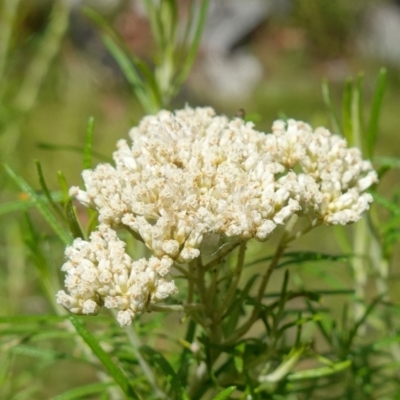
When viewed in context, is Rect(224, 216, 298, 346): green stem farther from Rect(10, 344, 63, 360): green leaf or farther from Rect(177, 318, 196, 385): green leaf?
Rect(10, 344, 63, 360): green leaf

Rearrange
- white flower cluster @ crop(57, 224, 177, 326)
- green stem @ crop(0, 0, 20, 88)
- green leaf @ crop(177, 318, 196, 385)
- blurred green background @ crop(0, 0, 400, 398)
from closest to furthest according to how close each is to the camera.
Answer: white flower cluster @ crop(57, 224, 177, 326)
green leaf @ crop(177, 318, 196, 385)
green stem @ crop(0, 0, 20, 88)
blurred green background @ crop(0, 0, 400, 398)

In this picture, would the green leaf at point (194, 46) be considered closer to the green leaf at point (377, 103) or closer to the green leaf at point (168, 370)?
the green leaf at point (377, 103)

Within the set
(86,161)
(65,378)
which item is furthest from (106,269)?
(65,378)

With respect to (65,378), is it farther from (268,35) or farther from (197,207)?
(268,35)

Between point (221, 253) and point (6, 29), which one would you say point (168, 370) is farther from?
point (6, 29)

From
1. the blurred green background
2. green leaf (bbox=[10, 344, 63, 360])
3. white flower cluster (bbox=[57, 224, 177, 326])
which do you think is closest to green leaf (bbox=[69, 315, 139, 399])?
white flower cluster (bbox=[57, 224, 177, 326])

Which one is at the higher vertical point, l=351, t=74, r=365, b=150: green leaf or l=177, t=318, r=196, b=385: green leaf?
l=351, t=74, r=365, b=150: green leaf
